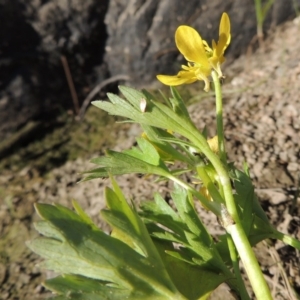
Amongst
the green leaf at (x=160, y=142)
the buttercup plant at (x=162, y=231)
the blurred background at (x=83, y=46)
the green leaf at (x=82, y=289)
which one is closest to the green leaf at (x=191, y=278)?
the buttercup plant at (x=162, y=231)

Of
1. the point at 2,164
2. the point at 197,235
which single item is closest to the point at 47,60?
the point at 2,164

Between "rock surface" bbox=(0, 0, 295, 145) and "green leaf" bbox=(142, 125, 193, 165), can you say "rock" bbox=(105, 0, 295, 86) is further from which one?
"green leaf" bbox=(142, 125, 193, 165)

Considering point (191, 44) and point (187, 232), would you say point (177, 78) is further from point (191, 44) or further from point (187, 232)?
point (187, 232)

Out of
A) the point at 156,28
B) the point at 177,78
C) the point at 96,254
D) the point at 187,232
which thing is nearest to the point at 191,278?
the point at 187,232

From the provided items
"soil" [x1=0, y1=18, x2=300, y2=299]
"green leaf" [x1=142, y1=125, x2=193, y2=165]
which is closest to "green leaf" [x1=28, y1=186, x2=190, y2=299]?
"green leaf" [x1=142, y1=125, x2=193, y2=165]

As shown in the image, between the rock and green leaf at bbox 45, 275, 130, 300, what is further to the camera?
the rock

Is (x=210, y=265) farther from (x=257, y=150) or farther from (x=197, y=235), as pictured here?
(x=257, y=150)
